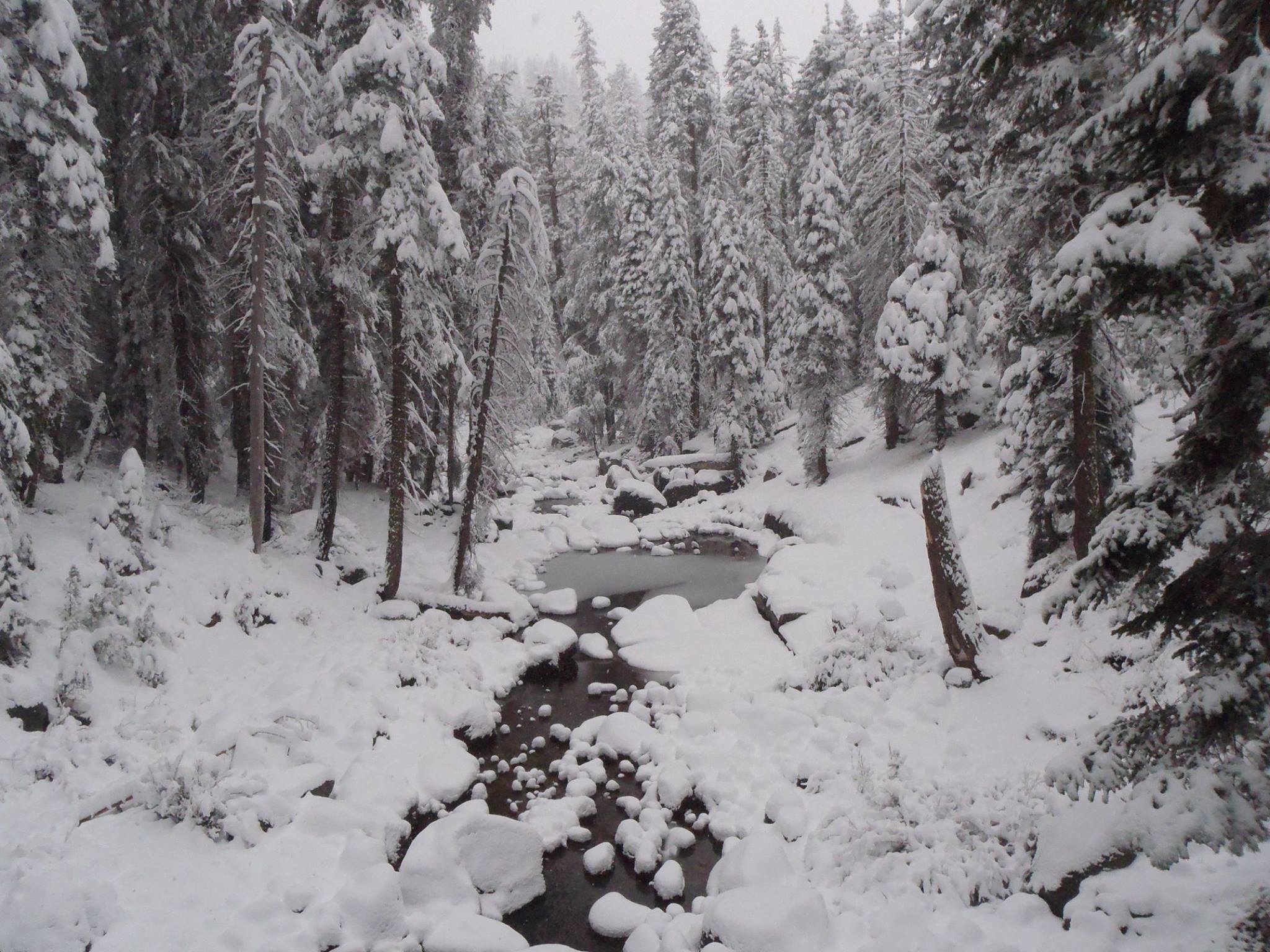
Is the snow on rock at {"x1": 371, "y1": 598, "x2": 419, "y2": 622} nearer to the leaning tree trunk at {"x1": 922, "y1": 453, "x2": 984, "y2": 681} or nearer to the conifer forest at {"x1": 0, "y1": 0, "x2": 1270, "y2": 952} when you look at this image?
the conifer forest at {"x1": 0, "y1": 0, "x2": 1270, "y2": 952}

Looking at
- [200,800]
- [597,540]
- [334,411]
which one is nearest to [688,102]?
[597,540]

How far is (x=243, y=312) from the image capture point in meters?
16.0

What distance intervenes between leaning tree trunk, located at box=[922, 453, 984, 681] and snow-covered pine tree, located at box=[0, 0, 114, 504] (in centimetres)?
1388

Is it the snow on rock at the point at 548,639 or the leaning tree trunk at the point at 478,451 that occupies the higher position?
the leaning tree trunk at the point at 478,451

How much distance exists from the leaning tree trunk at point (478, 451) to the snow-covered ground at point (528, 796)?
4.82 feet

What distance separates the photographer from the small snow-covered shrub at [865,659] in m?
11.0

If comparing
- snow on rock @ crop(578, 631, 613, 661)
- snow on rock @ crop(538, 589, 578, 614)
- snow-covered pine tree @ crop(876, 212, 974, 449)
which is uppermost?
snow-covered pine tree @ crop(876, 212, 974, 449)

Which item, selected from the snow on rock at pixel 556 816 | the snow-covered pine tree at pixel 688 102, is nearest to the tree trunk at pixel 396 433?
the snow on rock at pixel 556 816

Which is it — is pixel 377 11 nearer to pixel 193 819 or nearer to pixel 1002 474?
pixel 193 819

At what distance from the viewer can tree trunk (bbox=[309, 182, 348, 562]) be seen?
15.7 meters

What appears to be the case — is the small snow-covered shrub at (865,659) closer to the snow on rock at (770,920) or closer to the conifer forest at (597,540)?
the conifer forest at (597,540)

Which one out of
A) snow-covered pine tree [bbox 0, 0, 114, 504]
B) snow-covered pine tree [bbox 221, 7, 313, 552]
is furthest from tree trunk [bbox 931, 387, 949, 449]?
snow-covered pine tree [bbox 0, 0, 114, 504]

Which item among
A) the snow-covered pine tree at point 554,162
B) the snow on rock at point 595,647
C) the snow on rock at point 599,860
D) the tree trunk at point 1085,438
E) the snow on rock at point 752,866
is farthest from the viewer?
the snow-covered pine tree at point 554,162

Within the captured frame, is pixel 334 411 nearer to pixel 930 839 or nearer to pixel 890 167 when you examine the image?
pixel 930 839
